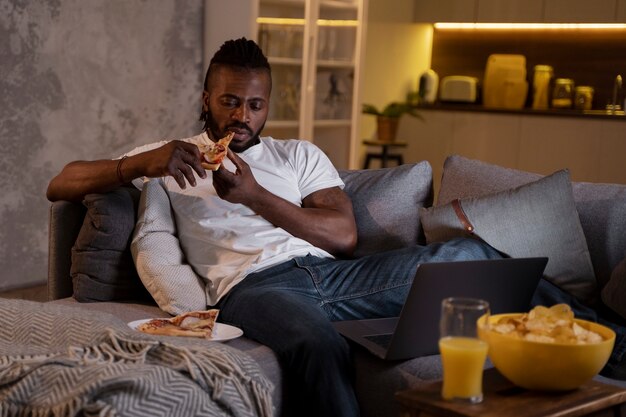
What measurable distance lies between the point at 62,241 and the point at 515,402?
1557 mm

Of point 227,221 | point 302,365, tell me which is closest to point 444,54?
point 227,221

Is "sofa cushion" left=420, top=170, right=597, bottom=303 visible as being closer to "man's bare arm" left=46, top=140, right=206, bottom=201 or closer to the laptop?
the laptop

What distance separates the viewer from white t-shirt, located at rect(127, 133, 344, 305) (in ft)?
8.67

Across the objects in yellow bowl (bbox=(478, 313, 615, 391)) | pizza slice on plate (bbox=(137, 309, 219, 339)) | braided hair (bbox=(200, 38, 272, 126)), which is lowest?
pizza slice on plate (bbox=(137, 309, 219, 339))

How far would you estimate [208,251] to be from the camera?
8.83 ft

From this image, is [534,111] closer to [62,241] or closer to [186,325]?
[62,241]

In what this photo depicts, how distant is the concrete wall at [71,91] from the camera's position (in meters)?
→ 4.51

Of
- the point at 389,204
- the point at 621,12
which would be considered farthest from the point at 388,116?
the point at 389,204

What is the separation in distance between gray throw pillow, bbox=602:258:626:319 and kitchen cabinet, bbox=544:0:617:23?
4.68 meters

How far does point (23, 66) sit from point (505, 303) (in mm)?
3102

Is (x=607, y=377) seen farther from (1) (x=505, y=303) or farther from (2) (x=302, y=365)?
(2) (x=302, y=365)

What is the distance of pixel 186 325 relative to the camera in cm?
235

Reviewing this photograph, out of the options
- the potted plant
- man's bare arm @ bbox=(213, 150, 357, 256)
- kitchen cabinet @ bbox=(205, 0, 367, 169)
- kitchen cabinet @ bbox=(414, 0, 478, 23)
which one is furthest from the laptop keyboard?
kitchen cabinet @ bbox=(414, 0, 478, 23)

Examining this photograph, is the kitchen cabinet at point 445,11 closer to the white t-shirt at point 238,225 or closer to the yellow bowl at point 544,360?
the white t-shirt at point 238,225
